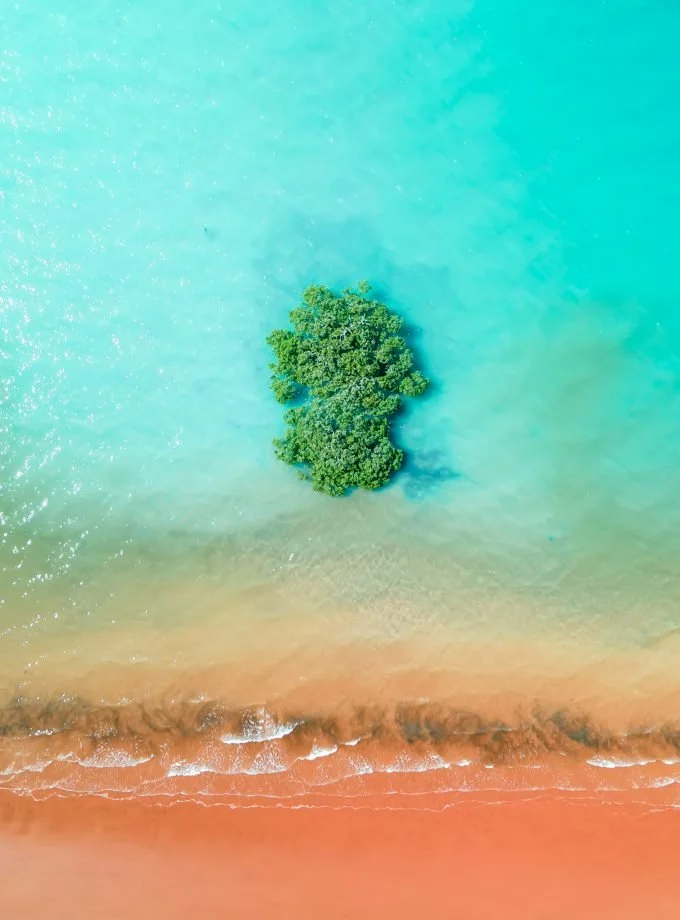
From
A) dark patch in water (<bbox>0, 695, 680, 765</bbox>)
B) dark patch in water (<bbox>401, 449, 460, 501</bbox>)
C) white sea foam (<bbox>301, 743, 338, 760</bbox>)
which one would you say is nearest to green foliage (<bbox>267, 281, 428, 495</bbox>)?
dark patch in water (<bbox>401, 449, 460, 501</bbox>)

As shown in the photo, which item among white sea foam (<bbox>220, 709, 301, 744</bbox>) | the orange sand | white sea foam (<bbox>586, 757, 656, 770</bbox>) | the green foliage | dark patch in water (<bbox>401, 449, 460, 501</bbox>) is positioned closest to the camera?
the orange sand

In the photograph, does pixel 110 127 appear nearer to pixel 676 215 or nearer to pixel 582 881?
pixel 676 215

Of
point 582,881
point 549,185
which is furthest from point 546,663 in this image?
point 549,185

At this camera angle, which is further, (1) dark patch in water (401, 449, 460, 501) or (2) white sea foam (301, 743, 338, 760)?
(1) dark patch in water (401, 449, 460, 501)

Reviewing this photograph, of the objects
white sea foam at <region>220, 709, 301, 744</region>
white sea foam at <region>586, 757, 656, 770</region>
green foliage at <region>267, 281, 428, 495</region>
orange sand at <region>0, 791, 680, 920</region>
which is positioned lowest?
orange sand at <region>0, 791, 680, 920</region>

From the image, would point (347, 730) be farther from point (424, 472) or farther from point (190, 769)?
point (424, 472)

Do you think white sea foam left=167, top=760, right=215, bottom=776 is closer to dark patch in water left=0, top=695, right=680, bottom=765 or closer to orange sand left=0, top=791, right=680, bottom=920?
dark patch in water left=0, top=695, right=680, bottom=765
